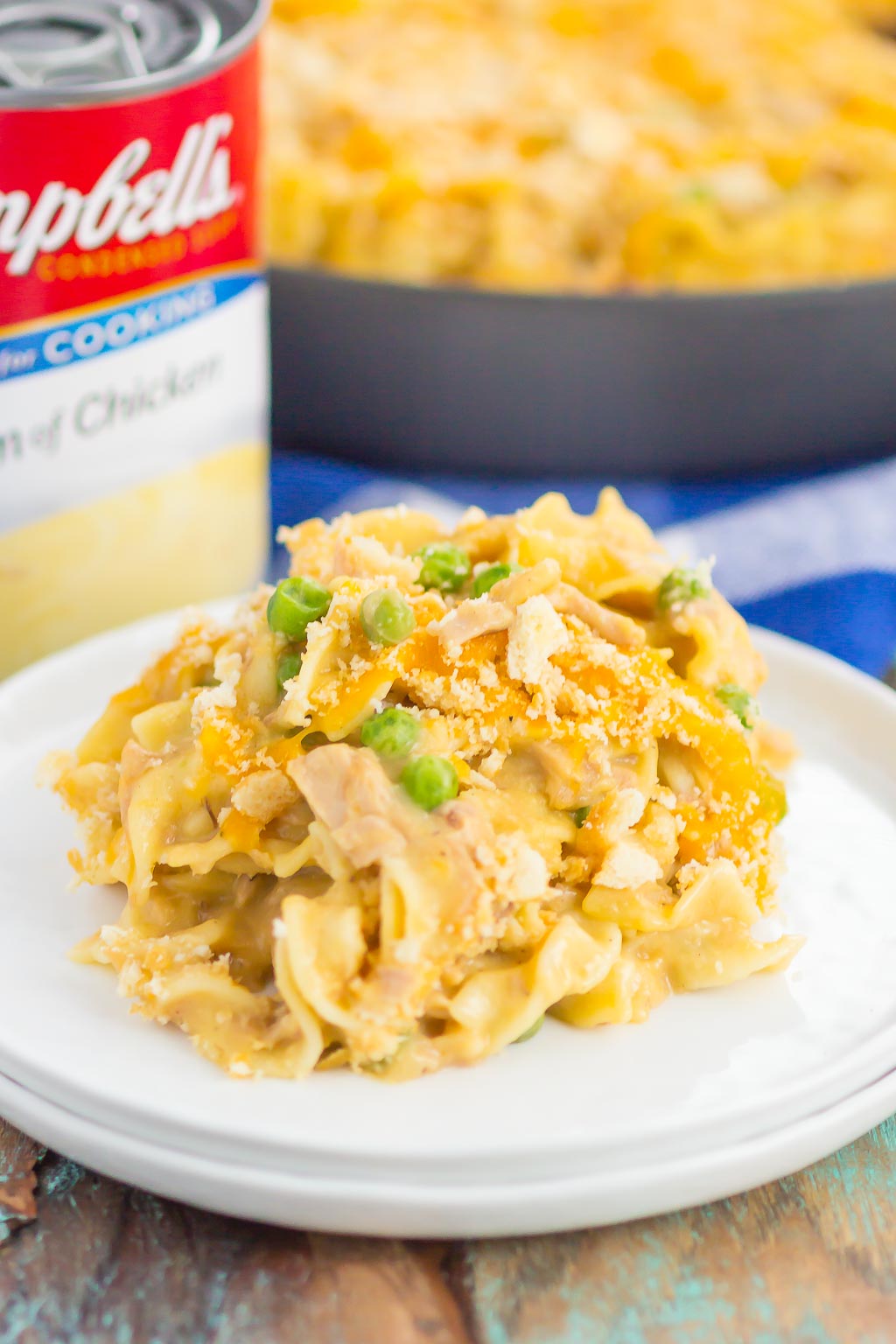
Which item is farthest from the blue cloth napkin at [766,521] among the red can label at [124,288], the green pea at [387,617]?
the green pea at [387,617]

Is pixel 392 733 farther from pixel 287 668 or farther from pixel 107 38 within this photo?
pixel 107 38

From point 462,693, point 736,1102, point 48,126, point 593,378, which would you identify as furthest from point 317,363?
point 736,1102

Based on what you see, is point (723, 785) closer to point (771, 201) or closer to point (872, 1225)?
point (872, 1225)

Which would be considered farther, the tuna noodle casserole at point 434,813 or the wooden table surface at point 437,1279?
the tuna noodle casserole at point 434,813

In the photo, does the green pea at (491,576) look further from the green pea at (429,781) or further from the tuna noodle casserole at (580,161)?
the tuna noodle casserole at (580,161)

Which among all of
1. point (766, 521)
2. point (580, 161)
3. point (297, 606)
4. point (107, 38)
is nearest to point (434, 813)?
point (297, 606)
